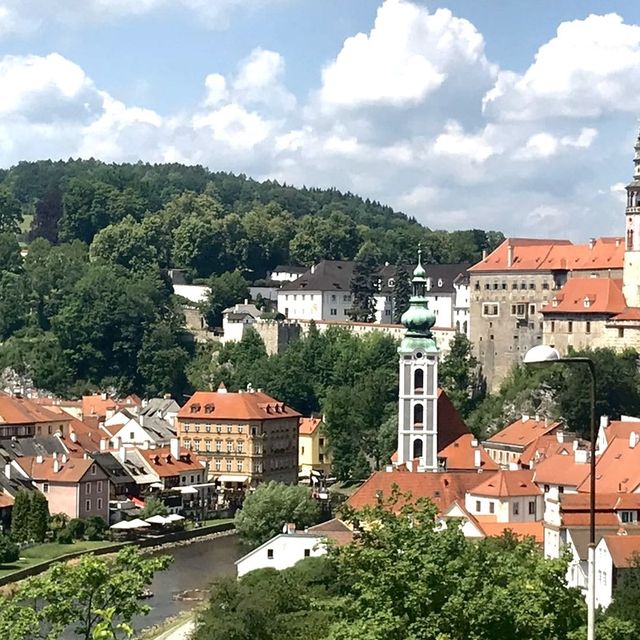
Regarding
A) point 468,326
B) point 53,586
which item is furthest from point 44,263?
point 53,586

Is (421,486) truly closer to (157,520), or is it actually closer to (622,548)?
(622,548)

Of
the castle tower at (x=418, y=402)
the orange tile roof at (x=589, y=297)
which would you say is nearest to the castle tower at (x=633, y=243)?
the orange tile roof at (x=589, y=297)

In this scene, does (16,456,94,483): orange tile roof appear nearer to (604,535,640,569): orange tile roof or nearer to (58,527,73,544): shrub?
(58,527,73,544): shrub

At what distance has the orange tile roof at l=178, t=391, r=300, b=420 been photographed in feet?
230

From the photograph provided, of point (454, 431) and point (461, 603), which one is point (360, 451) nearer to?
point (454, 431)

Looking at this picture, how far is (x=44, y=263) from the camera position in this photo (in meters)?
99.6

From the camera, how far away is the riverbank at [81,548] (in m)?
46.0

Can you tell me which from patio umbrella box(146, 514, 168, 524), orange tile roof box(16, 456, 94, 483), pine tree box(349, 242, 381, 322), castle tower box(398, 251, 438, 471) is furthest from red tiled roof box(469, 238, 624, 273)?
orange tile roof box(16, 456, 94, 483)

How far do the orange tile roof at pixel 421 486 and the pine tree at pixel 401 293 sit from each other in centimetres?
4356

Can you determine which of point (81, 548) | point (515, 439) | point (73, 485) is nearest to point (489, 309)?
point (515, 439)

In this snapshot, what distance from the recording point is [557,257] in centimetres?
7850

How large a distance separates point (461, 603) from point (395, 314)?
2857 inches

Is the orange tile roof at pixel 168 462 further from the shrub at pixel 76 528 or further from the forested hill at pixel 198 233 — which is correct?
the forested hill at pixel 198 233

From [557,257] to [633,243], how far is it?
880cm
